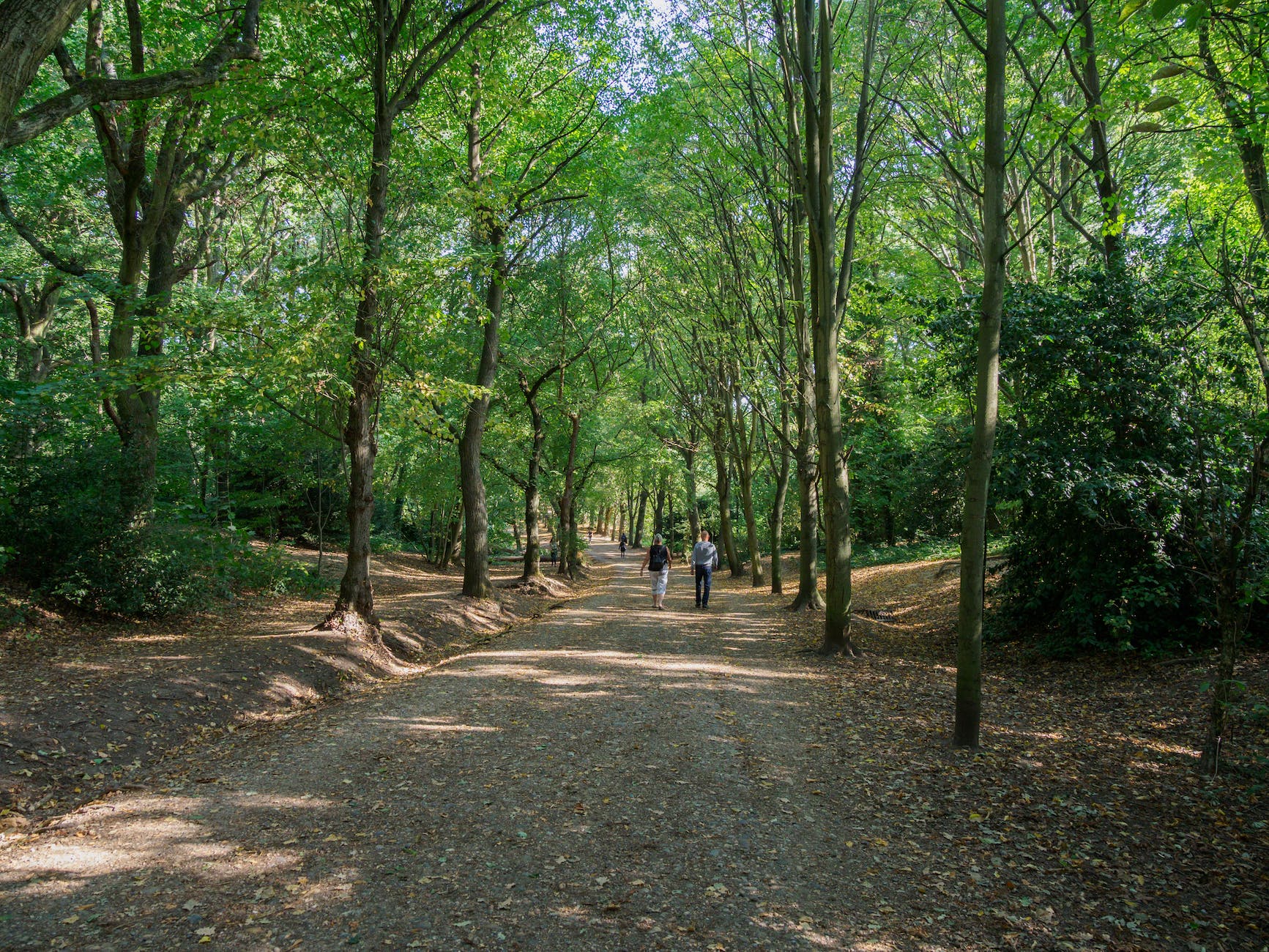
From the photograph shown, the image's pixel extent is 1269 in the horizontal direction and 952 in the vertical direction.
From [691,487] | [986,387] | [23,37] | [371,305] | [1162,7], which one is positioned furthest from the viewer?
[691,487]

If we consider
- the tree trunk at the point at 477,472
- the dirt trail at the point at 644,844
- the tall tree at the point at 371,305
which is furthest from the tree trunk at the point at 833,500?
the tree trunk at the point at 477,472

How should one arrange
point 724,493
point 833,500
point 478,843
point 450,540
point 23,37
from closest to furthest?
point 478,843 → point 23,37 → point 833,500 → point 724,493 → point 450,540

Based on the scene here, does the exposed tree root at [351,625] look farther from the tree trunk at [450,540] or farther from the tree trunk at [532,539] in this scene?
the tree trunk at [450,540]

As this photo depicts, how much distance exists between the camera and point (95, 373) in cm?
838

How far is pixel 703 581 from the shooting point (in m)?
17.1

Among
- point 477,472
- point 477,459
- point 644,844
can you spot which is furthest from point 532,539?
point 644,844

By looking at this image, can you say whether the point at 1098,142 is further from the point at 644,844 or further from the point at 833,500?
the point at 644,844

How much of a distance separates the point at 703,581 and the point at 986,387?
11.7 meters

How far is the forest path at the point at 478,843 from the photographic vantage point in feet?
11.1

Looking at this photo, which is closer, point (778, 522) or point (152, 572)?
point (152, 572)

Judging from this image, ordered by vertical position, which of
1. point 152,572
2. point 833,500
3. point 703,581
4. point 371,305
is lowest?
point 703,581

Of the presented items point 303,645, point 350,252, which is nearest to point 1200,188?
point 350,252

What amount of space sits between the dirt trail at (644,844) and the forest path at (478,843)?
0.06 ft

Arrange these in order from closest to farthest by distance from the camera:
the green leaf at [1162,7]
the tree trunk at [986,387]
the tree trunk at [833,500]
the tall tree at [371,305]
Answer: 1. the green leaf at [1162,7]
2. the tree trunk at [986,387]
3. the tall tree at [371,305]
4. the tree trunk at [833,500]
